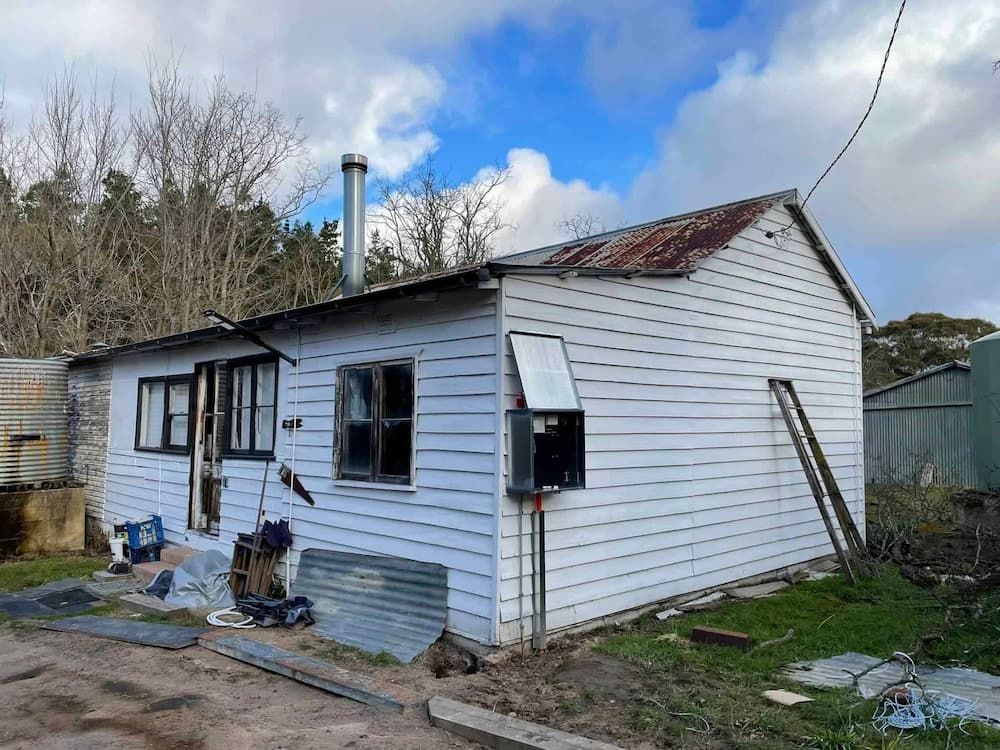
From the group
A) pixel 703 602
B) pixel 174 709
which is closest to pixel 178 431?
pixel 174 709

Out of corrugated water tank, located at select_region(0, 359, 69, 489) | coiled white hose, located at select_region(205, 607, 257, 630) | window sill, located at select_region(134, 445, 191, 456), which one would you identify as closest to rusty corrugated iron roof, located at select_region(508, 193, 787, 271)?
coiled white hose, located at select_region(205, 607, 257, 630)

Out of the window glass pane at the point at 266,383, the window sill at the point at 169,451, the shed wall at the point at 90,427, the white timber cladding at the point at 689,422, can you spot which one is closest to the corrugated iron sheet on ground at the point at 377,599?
the white timber cladding at the point at 689,422

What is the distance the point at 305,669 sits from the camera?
5043 millimetres

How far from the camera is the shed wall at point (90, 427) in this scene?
10820 mm

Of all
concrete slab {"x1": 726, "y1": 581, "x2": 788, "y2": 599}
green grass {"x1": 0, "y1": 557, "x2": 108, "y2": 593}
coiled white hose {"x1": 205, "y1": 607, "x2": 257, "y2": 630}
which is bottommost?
green grass {"x1": 0, "y1": 557, "x2": 108, "y2": 593}

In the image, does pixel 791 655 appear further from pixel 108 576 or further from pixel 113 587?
pixel 108 576

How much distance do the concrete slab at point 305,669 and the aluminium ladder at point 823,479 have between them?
532 centimetres

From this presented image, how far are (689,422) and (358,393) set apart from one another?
3.21 metres

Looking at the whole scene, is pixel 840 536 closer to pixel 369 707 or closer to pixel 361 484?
pixel 361 484

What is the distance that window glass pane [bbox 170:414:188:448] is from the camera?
361 inches

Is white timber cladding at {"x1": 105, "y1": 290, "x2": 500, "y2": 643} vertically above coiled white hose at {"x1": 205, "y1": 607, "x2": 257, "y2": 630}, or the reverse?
white timber cladding at {"x1": 105, "y1": 290, "x2": 500, "y2": 643}

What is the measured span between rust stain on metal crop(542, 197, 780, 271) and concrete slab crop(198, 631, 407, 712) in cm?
421

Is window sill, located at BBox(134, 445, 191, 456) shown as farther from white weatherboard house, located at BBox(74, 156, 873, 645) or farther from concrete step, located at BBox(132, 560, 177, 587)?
concrete step, located at BBox(132, 560, 177, 587)

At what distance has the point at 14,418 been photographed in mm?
10797
